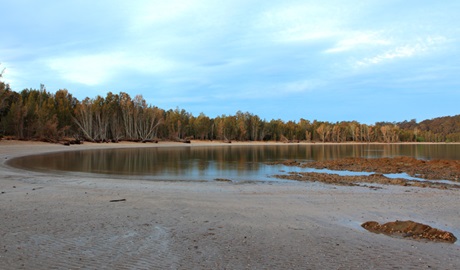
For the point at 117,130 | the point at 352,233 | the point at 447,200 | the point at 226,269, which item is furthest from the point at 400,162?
the point at 117,130

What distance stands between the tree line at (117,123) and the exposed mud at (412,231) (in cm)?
6319

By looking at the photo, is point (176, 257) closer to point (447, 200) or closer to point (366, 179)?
point (447, 200)

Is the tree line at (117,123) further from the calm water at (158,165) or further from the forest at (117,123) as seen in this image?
the calm water at (158,165)

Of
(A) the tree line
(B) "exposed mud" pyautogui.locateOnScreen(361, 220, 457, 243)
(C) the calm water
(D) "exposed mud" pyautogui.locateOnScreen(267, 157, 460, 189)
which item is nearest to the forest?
(A) the tree line

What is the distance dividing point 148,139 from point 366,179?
86.5 meters

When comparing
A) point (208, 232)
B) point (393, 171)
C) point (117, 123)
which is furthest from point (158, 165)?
point (117, 123)

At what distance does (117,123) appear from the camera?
9444 centimetres

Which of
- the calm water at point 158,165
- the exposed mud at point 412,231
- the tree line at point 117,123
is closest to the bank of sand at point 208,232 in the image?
the exposed mud at point 412,231

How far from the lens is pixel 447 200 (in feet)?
42.5

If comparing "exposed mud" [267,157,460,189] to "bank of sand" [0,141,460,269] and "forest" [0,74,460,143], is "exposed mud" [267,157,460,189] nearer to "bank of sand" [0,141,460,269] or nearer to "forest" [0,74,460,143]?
"bank of sand" [0,141,460,269]

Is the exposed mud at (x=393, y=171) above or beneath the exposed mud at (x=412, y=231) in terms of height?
beneath

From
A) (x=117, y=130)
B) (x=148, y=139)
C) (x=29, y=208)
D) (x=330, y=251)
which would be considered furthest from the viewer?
(x=148, y=139)

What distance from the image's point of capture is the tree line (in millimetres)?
66812

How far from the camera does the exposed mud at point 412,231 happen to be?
7.37 metres
